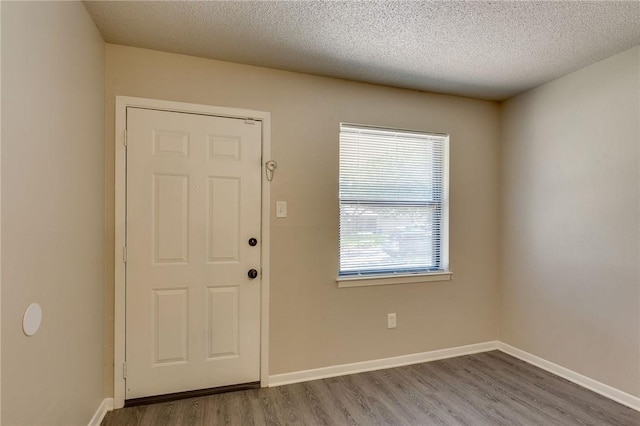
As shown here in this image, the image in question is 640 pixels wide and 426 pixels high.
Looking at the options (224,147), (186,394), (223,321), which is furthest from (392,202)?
(186,394)

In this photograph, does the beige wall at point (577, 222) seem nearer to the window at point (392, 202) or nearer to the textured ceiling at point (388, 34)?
the textured ceiling at point (388, 34)

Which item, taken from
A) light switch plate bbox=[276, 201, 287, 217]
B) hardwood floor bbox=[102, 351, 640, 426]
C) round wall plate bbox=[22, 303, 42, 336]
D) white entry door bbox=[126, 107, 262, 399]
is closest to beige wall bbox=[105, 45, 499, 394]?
light switch plate bbox=[276, 201, 287, 217]

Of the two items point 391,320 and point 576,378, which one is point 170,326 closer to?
point 391,320

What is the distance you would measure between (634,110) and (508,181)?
3.58 ft

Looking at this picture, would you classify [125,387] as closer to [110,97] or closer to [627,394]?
[110,97]

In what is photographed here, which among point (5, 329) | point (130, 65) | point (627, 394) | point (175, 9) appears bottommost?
point (627, 394)

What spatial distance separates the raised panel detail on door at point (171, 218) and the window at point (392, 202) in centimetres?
122

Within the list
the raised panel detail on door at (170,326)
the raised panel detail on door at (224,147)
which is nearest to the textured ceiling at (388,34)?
the raised panel detail on door at (224,147)

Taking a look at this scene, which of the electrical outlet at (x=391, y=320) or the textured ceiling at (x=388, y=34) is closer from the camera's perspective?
the textured ceiling at (x=388, y=34)

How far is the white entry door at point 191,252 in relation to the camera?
2293mm

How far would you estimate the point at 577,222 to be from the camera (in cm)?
264

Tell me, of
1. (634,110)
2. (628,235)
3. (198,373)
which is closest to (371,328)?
(198,373)

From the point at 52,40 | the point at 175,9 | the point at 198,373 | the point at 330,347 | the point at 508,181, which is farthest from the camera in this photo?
the point at 508,181

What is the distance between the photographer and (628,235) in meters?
2.32
